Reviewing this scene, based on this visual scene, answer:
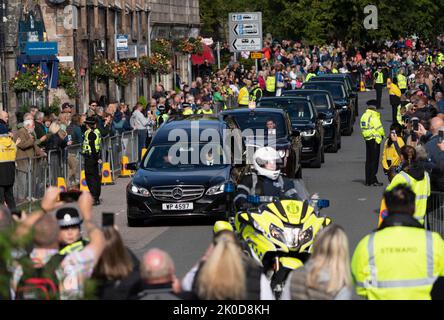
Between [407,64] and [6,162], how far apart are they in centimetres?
5496

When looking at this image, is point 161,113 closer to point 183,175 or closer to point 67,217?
point 183,175

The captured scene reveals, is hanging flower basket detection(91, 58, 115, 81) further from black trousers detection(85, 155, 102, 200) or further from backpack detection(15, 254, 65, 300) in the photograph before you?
backpack detection(15, 254, 65, 300)

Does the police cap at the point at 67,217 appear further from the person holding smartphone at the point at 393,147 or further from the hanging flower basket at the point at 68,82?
the hanging flower basket at the point at 68,82

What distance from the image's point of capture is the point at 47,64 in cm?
3931

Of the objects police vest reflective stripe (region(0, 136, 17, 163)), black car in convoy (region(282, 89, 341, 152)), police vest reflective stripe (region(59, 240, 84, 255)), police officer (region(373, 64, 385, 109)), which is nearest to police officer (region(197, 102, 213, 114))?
black car in convoy (region(282, 89, 341, 152))

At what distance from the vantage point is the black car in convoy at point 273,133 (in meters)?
26.8

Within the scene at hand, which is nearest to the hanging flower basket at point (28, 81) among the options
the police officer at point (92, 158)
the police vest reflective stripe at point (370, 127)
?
the police officer at point (92, 158)

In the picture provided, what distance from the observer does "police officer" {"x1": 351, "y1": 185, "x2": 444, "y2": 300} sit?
981 centimetres

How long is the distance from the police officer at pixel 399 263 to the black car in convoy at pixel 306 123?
864 inches

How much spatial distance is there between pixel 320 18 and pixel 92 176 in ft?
173

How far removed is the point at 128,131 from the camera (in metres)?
32.9

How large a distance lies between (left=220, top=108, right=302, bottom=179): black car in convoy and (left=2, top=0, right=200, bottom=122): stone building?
1079 cm

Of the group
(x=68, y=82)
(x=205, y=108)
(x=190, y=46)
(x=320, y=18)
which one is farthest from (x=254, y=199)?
(x=320, y=18)
